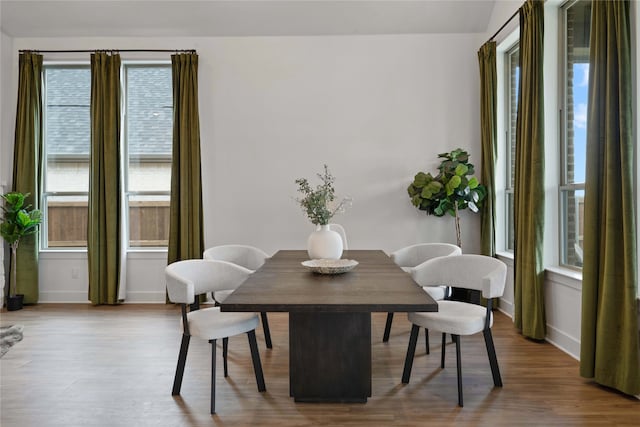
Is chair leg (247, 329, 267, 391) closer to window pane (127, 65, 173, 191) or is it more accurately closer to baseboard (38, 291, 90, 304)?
window pane (127, 65, 173, 191)

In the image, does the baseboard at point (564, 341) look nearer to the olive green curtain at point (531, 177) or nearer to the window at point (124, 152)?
the olive green curtain at point (531, 177)

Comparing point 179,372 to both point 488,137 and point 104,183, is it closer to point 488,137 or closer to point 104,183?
point 104,183

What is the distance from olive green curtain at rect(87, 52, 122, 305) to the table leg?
3429mm

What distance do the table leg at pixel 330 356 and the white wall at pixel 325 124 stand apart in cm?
283

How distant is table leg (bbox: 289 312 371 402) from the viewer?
8.25 feet

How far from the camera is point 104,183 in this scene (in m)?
5.22

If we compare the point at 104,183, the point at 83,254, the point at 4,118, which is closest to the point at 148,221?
the point at 104,183

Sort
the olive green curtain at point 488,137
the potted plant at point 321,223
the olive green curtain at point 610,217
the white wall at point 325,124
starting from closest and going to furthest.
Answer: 1. the olive green curtain at point 610,217
2. the potted plant at point 321,223
3. the olive green curtain at point 488,137
4. the white wall at point 325,124

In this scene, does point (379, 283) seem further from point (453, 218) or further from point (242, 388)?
point (453, 218)

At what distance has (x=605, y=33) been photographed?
2.79 meters

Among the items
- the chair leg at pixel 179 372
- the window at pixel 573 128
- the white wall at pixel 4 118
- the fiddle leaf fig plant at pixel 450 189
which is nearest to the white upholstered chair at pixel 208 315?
the chair leg at pixel 179 372

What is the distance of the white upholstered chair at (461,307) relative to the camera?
2584 millimetres

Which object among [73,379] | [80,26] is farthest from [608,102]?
[80,26]

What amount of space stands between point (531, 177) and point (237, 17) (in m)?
3.50
